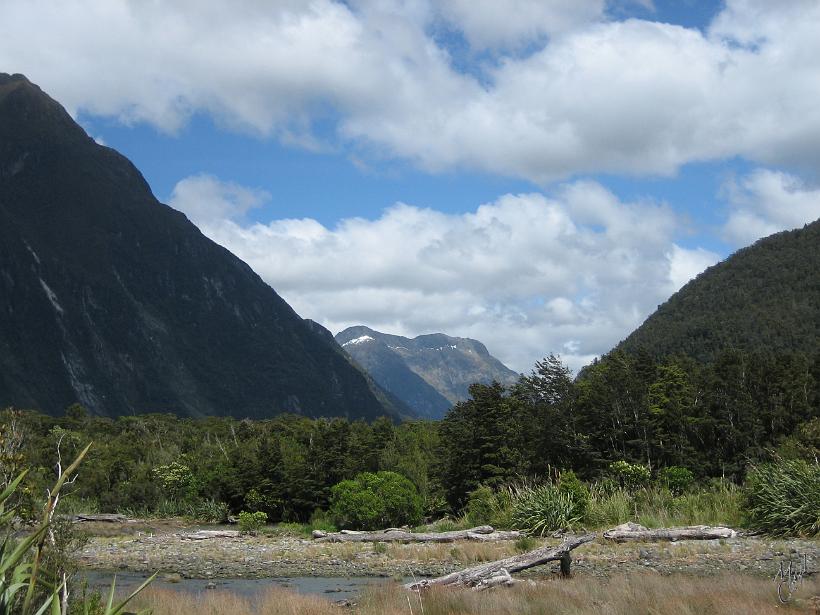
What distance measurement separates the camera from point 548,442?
30.5 meters

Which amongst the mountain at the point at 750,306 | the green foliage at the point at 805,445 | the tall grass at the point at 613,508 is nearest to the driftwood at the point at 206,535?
the tall grass at the point at 613,508

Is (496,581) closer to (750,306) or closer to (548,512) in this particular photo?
(548,512)

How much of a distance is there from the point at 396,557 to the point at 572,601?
1187cm

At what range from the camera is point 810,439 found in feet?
81.6

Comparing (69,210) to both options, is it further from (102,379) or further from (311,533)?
(311,533)

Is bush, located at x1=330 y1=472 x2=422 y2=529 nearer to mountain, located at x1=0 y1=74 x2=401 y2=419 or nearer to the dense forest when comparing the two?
the dense forest

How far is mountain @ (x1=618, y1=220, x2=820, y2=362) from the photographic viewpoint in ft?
310

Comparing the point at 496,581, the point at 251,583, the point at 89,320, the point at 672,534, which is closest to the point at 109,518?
the point at 251,583

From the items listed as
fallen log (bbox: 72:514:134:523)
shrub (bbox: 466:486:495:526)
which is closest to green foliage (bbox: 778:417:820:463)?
shrub (bbox: 466:486:495:526)

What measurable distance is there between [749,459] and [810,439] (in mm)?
2890

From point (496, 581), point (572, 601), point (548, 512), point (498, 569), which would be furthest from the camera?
point (548, 512)

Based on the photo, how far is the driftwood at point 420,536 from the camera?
2331cm

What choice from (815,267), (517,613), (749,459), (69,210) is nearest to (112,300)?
(69,210)

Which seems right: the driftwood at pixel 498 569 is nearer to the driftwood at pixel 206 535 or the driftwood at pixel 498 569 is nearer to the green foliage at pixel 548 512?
the green foliage at pixel 548 512
